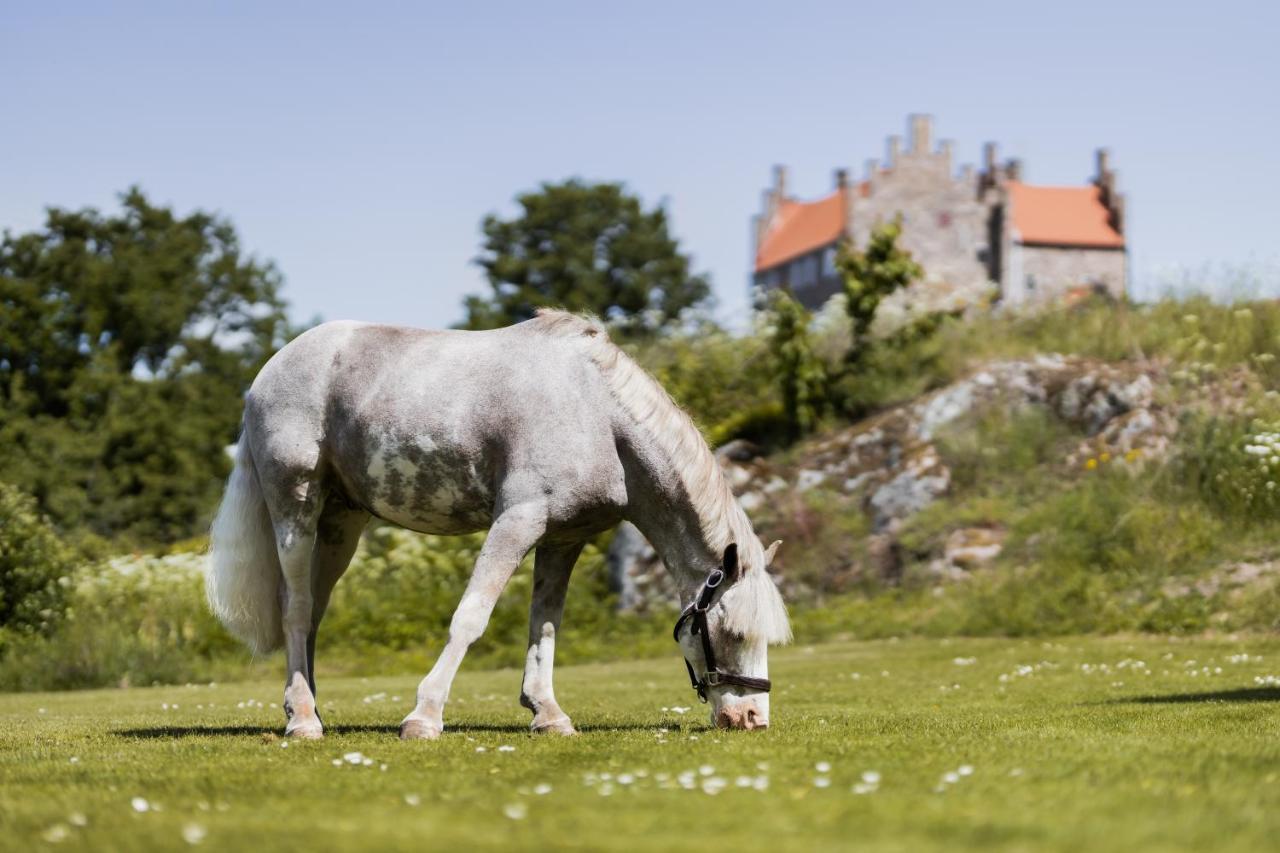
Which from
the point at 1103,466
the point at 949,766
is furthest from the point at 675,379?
the point at 949,766

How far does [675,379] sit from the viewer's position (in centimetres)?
2627

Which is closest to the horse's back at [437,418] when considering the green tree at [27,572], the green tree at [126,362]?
the green tree at [27,572]

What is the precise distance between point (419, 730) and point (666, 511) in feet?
5.73

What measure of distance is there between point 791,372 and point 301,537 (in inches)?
634

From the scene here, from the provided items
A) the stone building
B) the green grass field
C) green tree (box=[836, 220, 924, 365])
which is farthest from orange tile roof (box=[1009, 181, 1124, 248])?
the green grass field

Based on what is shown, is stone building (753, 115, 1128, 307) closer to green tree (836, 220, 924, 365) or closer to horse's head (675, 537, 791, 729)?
green tree (836, 220, 924, 365)

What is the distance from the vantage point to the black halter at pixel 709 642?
25.5ft

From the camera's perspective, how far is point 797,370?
77.6 ft

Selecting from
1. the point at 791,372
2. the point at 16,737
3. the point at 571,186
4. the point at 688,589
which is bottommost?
the point at 16,737

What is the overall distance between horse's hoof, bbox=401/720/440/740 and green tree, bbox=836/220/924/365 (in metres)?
17.1

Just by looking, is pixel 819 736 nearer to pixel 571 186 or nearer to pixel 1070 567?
pixel 1070 567

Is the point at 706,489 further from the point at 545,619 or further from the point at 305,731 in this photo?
the point at 305,731

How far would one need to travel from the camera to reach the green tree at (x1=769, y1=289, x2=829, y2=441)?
23453mm

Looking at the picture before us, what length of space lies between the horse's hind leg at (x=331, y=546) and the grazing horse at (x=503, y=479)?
0.94 feet
